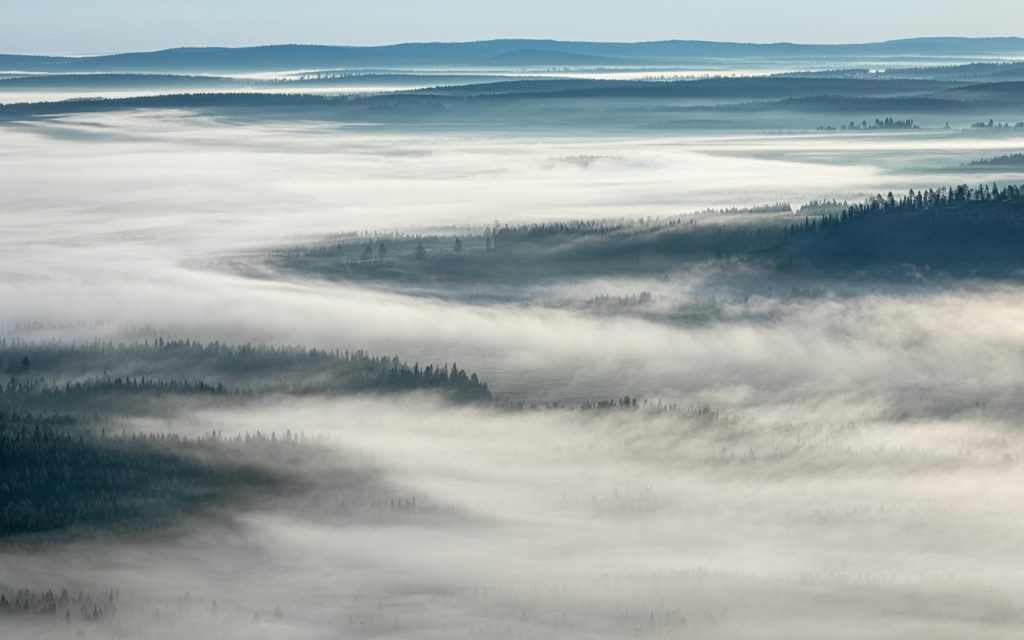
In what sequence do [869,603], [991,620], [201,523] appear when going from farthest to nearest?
[201,523] → [869,603] → [991,620]

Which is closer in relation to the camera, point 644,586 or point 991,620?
point 991,620

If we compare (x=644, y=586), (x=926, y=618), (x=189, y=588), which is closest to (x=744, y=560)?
(x=644, y=586)

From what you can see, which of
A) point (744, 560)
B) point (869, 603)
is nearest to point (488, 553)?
point (744, 560)

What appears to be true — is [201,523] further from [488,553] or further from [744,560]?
[744,560]

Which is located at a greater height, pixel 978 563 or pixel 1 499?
pixel 1 499

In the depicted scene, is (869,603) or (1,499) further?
(1,499)

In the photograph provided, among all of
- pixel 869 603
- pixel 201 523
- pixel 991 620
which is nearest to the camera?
pixel 991 620

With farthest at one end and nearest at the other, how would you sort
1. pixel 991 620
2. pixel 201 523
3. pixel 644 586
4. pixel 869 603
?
pixel 201 523
pixel 644 586
pixel 869 603
pixel 991 620

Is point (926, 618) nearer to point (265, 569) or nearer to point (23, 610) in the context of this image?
point (265, 569)

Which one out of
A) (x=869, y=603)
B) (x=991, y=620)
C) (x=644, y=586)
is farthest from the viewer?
(x=644, y=586)
